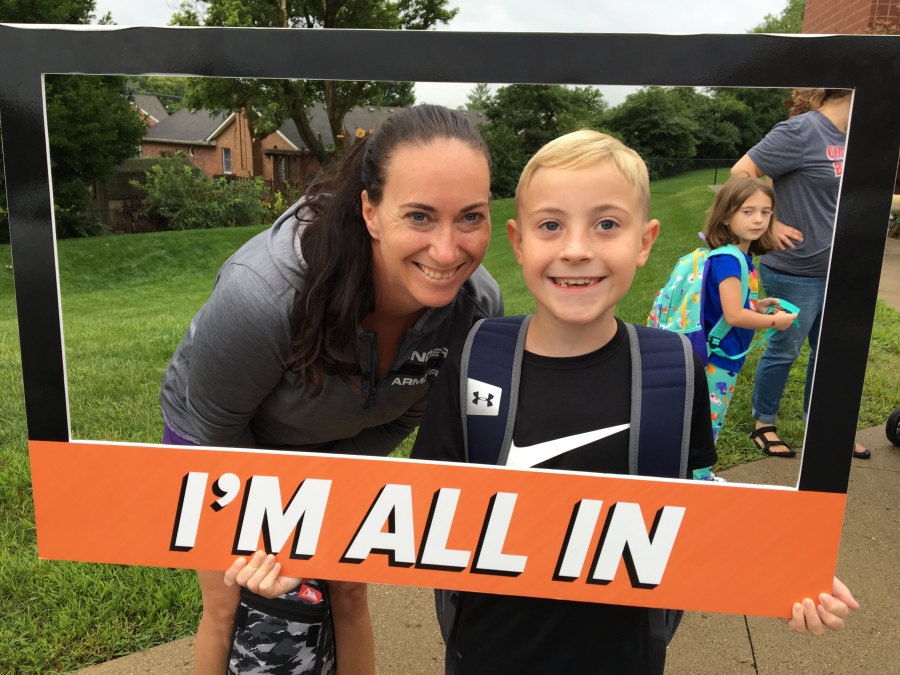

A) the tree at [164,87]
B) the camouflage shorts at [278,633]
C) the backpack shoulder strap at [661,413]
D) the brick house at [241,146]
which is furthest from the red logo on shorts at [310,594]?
the tree at [164,87]

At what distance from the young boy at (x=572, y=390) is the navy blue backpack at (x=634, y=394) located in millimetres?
21

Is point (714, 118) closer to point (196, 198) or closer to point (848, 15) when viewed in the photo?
point (196, 198)

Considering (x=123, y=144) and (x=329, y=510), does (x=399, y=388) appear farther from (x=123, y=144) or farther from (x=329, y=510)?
(x=123, y=144)

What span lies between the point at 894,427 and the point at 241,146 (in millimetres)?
3457

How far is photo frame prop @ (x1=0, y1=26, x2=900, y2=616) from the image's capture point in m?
1.21

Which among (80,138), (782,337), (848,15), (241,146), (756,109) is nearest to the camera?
(756,109)

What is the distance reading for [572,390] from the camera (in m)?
1.36

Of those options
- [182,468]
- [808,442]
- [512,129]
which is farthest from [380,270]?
[808,442]

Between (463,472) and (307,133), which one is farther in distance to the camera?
(307,133)

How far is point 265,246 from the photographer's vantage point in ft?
5.37

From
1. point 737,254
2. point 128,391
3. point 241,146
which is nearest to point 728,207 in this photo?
point 737,254

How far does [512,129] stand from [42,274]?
36.9 inches

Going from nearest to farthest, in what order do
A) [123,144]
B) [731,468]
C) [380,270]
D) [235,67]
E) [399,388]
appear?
1. [235,67]
2. [380,270]
3. [399,388]
4. [123,144]
5. [731,468]

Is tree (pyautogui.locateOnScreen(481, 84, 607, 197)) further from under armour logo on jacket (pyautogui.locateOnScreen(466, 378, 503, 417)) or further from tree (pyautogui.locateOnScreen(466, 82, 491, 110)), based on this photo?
under armour logo on jacket (pyautogui.locateOnScreen(466, 378, 503, 417))
